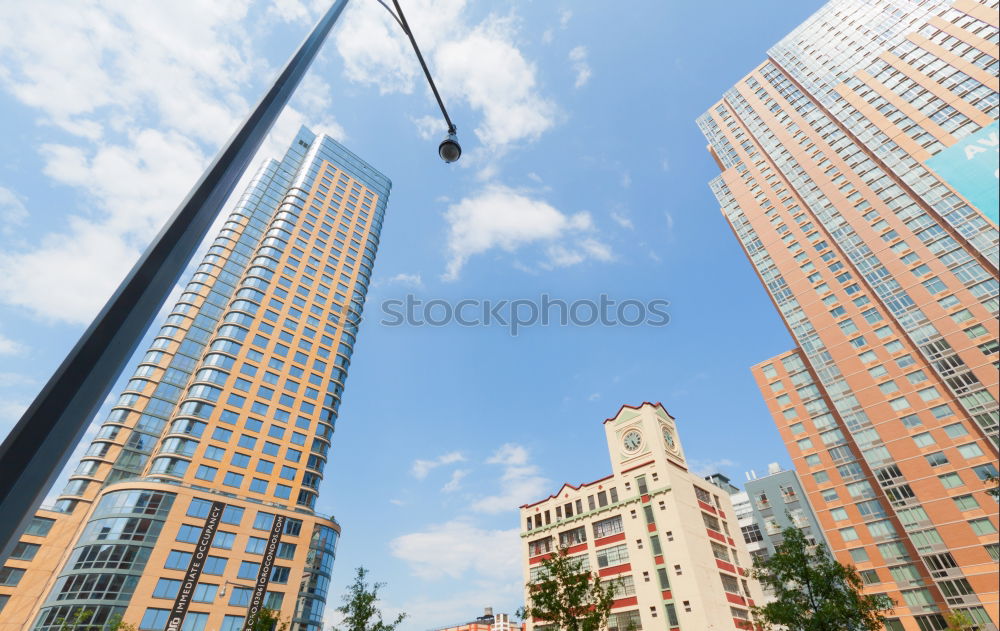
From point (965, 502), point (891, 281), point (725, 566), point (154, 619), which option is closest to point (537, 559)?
point (725, 566)

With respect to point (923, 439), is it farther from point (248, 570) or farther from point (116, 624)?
point (116, 624)

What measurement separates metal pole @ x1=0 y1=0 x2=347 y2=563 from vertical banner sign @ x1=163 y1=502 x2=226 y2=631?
56111 millimetres

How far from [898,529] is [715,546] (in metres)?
21.0

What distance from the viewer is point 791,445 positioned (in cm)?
6044

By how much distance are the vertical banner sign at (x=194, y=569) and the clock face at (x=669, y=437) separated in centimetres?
5017

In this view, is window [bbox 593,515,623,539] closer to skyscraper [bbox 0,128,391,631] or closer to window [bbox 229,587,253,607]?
skyscraper [bbox 0,128,391,631]

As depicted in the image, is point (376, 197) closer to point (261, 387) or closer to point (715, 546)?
point (261, 387)

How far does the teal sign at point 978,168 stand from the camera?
25.8 m

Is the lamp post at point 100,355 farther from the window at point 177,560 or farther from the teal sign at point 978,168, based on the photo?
the window at point 177,560

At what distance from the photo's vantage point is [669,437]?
51906 millimetres

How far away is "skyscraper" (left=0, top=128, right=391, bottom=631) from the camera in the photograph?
44562 mm

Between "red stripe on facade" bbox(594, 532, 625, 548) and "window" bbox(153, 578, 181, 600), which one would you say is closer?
"window" bbox(153, 578, 181, 600)

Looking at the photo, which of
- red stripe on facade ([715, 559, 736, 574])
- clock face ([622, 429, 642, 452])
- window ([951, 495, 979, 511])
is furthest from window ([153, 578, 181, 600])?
window ([951, 495, 979, 511])

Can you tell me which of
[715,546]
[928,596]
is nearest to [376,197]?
[715,546]
